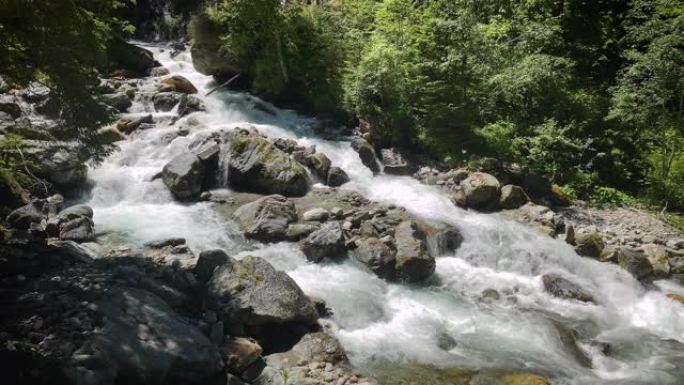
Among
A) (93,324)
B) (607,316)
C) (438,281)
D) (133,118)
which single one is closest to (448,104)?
(438,281)

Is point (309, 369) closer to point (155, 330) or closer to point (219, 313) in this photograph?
point (219, 313)

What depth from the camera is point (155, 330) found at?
7051 mm

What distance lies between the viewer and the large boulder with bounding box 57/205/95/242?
11.8 metres

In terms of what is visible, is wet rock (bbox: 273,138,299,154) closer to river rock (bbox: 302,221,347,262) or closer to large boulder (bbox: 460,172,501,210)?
river rock (bbox: 302,221,347,262)

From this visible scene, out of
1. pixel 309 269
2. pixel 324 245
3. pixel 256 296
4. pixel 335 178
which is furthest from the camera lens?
pixel 335 178

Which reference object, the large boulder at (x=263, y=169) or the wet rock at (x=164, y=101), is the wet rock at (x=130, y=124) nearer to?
the wet rock at (x=164, y=101)

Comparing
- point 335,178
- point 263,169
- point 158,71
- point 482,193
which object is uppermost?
point 158,71

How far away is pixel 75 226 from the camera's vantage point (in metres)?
12.1

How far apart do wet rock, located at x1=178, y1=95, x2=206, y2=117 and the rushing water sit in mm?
3850

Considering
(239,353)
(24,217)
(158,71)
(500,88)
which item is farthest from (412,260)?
(158,71)

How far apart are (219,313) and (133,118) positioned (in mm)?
13496

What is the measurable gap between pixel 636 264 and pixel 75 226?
1419 cm

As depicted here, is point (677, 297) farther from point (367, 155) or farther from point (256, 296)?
point (367, 155)

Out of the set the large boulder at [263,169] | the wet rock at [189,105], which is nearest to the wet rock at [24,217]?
the large boulder at [263,169]
